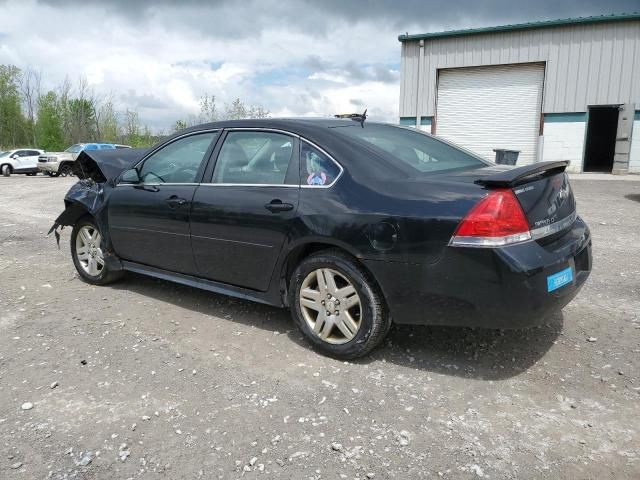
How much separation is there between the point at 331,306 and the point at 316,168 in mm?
937

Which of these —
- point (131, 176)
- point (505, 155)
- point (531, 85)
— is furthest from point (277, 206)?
point (531, 85)

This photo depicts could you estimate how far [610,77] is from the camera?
19.1 meters

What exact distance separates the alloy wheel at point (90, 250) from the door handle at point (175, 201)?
1.26 m

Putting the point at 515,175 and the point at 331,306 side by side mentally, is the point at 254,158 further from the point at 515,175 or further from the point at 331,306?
the point at 515,175

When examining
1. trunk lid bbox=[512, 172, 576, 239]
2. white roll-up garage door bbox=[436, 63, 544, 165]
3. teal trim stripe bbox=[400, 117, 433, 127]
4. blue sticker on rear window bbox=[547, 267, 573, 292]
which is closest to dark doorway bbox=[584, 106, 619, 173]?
white roll-up garage door bbox=[436, 63, 544, 165]

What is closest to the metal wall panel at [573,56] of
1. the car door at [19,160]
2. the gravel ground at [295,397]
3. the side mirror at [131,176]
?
the gravel ground at [295,397]

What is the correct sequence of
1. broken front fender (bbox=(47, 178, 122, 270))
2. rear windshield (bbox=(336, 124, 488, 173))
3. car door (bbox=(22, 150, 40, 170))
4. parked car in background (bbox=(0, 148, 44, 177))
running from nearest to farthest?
rear windshield (bbox=(336, 124, 488, 173)) → broken front fender (bbox=(47, 178, 122, 270)) → parked car in background (bbox=(0, 148, 44, 177)) → car door (bbox=(22, 150, 40, 170))

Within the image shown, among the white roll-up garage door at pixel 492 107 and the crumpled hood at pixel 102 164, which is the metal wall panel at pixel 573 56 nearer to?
the white roll-up garage door at pixel 492 107

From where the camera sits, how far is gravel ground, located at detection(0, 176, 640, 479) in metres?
2.46

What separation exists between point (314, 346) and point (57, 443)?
1.65 m

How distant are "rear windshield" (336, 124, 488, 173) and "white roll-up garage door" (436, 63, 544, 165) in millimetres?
18056

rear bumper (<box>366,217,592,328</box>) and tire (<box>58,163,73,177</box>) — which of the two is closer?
rear bumper (<box>366,217,592,328</box>)

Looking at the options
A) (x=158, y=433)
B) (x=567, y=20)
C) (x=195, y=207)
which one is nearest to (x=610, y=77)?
(x=567, y=20)

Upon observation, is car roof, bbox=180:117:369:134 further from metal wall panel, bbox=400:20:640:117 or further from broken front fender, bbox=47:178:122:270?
metal wall panel, bbox=400:20:640:117
